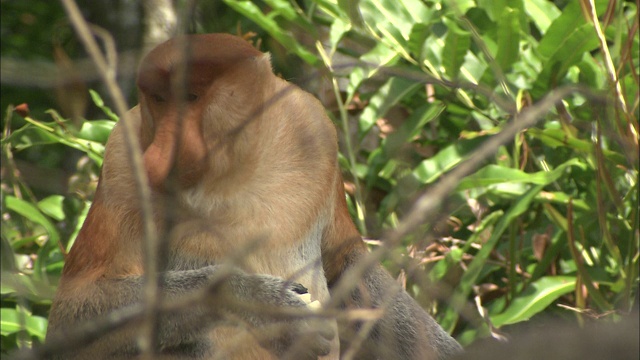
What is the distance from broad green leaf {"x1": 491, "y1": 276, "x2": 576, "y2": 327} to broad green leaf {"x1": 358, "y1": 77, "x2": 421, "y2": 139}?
764mm

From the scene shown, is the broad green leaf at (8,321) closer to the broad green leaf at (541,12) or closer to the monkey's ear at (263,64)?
the monkey's ear at (263,64)

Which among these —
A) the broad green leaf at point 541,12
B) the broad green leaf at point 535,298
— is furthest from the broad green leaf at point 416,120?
the broad green leaf at point 535,298

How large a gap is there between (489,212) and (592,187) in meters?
0.33

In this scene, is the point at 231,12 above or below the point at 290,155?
below

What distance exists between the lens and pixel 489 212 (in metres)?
3.02

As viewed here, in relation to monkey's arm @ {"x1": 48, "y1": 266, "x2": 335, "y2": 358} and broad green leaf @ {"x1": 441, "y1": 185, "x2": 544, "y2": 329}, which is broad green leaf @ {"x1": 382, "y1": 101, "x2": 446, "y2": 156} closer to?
broad green leaf @ {"x1": 441, "y1": 185, "x2": 544, "y2": 329}

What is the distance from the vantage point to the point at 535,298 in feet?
8.94

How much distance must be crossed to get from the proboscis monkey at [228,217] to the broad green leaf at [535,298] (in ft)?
1.05

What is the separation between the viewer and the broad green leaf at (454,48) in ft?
9.54

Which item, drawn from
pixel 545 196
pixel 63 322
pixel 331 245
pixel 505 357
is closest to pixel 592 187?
pixel 545 196


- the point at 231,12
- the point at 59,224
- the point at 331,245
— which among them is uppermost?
the point at 331,245

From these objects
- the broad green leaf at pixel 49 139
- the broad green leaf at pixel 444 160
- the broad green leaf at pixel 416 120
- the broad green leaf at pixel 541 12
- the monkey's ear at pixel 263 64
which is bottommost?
the broad green leaf at pixel 49 139

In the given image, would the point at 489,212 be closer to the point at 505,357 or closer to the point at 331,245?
the point at 331,245

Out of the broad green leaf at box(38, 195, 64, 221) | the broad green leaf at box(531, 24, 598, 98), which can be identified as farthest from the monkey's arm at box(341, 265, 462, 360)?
the broad green leaf at box(38, 195, 64, 221)
